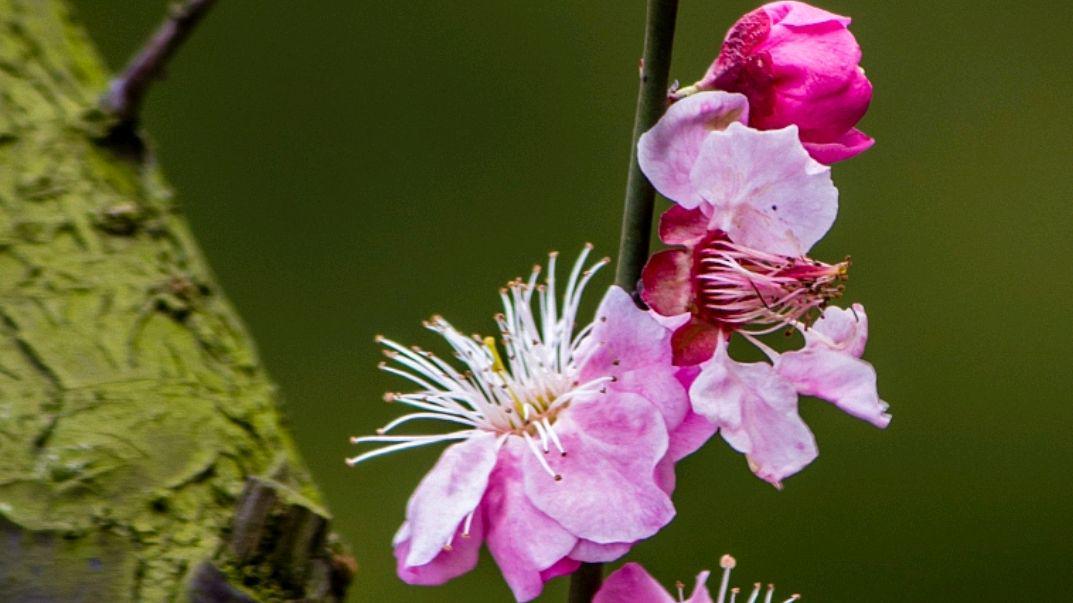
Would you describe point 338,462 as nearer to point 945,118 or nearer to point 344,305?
point 344,305

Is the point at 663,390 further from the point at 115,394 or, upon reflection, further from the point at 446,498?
the point at 115,394

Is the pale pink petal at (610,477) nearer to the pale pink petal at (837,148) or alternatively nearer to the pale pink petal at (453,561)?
the pale pink petal at (453,561)

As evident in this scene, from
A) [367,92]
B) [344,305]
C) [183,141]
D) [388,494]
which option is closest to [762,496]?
[388,494]

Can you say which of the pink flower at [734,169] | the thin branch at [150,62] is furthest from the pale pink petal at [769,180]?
the thin branch at [150,62]

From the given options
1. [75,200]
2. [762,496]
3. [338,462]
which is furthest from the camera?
[338,462]

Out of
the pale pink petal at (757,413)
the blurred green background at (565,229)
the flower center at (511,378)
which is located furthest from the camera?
the blurred green background at (565,229)

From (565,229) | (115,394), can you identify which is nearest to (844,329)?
(115,394)
